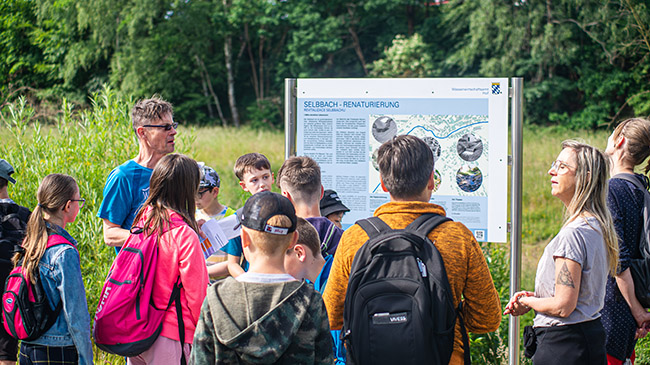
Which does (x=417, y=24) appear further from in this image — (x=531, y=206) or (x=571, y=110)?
(x=531, y=206)

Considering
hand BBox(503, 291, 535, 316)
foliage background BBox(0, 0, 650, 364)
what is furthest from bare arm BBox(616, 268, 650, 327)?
foliage background BBox(0, 0, 650, 364)

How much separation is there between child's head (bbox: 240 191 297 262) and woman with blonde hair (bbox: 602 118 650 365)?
2.24 m

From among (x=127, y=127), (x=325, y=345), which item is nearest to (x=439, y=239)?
(x=325, y=345)

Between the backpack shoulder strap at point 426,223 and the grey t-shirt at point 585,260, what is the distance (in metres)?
0.78

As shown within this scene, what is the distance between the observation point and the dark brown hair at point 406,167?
2.55 meters

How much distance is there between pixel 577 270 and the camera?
2857mm

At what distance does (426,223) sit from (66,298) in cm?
199

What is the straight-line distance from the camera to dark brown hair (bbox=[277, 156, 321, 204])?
342cm

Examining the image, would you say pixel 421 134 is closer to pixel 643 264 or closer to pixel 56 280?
pixel 643 264

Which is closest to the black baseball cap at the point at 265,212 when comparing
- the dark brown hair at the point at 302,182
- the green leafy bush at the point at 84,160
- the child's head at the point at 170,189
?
the child's head at the point at 170,189

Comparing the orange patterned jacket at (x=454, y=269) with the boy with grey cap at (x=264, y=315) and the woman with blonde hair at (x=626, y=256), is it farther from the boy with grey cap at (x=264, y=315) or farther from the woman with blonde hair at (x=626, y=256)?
the woman with blonde hair at (x=626, y=256)

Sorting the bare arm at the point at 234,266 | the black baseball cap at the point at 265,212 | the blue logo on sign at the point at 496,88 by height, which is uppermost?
the blue logo on sign at the point at 496,88

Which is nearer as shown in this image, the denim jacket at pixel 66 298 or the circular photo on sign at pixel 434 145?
the denim jacket at pixel 66 298

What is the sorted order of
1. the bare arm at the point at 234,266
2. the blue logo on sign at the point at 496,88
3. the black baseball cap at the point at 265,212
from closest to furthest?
1. the black baseball cap at the point at 265,212
2. the bare arm at the point at 234,266
3. the blue logo on sign at the point at 496,88
